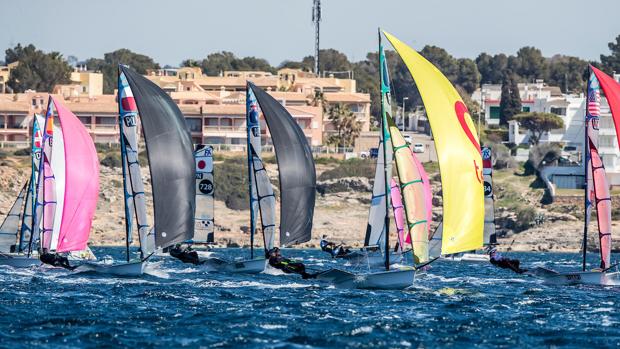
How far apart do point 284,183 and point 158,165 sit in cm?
665

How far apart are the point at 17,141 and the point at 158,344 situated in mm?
97156

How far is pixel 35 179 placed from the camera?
61000mm

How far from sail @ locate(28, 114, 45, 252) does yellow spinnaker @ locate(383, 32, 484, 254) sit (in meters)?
20.1

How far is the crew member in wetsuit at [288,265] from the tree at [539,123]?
8530 cm

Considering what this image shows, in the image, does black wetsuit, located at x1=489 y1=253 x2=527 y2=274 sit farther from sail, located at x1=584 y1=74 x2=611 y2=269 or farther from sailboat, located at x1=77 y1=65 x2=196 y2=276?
sailboat, located at x1=77 y1=65 x2=196 y2=276

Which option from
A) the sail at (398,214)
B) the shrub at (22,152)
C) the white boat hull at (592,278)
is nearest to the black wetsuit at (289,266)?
the sail at (398,214)

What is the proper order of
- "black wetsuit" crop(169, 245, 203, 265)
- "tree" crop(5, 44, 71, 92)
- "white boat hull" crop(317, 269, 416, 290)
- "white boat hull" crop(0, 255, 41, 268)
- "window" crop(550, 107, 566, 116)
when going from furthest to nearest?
"tree" crop(5, 44, 71, 92), "window" crop(550, 107, 566, 116), "white boat hull" crop(0, 255, 41, 268), "black wetsuit" crop(169, 245, 203, 265), "white boat hull" crop(317, 269, 416, 290)

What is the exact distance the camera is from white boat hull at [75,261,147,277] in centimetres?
5091

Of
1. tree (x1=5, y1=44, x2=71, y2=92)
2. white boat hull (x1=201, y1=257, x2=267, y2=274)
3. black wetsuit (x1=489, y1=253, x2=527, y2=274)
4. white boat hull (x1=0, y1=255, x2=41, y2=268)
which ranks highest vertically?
tree (x1=5, y1=44, x2=71, y2=92)

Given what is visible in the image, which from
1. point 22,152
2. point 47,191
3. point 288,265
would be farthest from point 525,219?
point 288,265

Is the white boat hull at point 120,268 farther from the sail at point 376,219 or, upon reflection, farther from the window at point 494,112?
the window at point 494,112

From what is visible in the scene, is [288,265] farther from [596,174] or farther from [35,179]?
[35,179]

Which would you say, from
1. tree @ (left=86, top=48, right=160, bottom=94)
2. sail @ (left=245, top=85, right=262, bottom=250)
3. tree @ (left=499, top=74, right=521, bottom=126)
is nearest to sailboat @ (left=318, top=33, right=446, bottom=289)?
sail @ (left=245, top=85, right=262, bottom=250)

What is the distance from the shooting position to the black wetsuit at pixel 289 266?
162 ft
